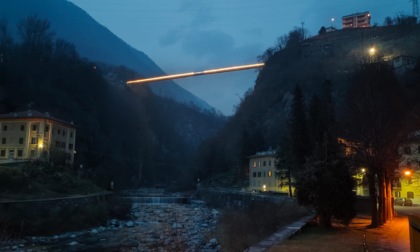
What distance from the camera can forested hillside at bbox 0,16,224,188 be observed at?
83.8 metres

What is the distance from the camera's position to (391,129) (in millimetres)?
18891

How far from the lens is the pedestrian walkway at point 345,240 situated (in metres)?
11.5

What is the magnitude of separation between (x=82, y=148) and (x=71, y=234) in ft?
181

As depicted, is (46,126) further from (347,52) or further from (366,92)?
(347,52)

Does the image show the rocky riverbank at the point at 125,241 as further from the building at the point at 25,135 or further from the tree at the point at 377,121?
the building at the point at 25,135

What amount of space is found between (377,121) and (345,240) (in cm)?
774

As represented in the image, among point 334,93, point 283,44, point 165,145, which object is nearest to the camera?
point 334,93

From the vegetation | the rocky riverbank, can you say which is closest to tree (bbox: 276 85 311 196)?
the vegetation

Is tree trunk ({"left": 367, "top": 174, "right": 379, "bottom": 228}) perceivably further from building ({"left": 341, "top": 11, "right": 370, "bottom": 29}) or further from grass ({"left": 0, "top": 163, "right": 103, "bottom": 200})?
building ({"left": 341, "top": 11, "right": 370, "bottom": 29})

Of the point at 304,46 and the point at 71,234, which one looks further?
the point at 304,46

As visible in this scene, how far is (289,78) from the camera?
355ft

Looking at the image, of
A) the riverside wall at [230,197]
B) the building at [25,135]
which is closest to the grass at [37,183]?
the building at [25,135]

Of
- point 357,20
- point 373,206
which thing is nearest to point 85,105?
point 357,20

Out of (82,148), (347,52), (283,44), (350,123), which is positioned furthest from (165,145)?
(350,123)
